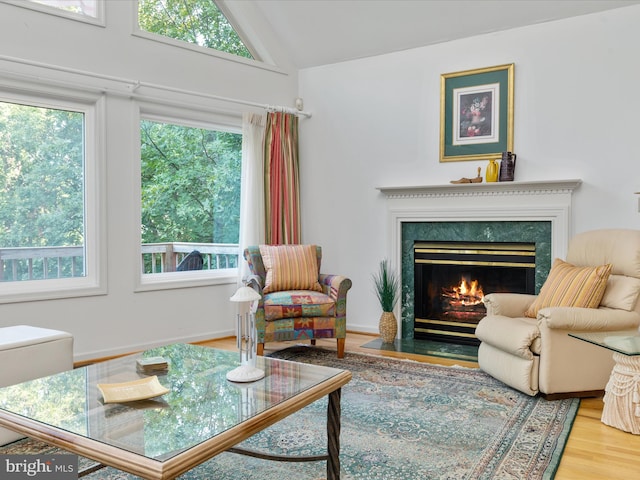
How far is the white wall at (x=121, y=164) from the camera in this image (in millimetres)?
3807

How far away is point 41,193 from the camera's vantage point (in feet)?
13.1

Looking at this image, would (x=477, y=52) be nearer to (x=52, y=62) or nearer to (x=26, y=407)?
(x=52, y=62)

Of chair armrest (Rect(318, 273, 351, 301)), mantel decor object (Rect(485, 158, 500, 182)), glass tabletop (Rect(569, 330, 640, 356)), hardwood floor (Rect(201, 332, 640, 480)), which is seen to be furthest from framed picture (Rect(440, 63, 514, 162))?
hardwood floor (Rect(201, 332, 640, 480))

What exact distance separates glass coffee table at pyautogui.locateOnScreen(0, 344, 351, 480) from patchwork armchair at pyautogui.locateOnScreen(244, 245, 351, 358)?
5.36 ft

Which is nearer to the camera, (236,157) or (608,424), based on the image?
(608,424)

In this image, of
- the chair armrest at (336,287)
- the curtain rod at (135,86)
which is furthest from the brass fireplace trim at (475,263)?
the curtain rod at (135,86)

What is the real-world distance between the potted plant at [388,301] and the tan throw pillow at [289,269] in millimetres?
650

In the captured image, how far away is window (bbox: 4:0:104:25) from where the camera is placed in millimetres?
3777

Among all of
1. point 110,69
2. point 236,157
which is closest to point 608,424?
point 236,157

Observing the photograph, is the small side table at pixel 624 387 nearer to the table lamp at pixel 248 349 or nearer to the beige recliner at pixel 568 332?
the beige recliner at pixel 568 332

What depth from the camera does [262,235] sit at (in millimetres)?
5051

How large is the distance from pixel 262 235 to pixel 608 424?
10.6 feet

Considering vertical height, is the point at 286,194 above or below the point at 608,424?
above

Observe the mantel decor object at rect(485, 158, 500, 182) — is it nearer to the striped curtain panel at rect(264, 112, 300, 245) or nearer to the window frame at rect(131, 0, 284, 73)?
the striped curtain panel at rect(264, 112, 300, 245)
